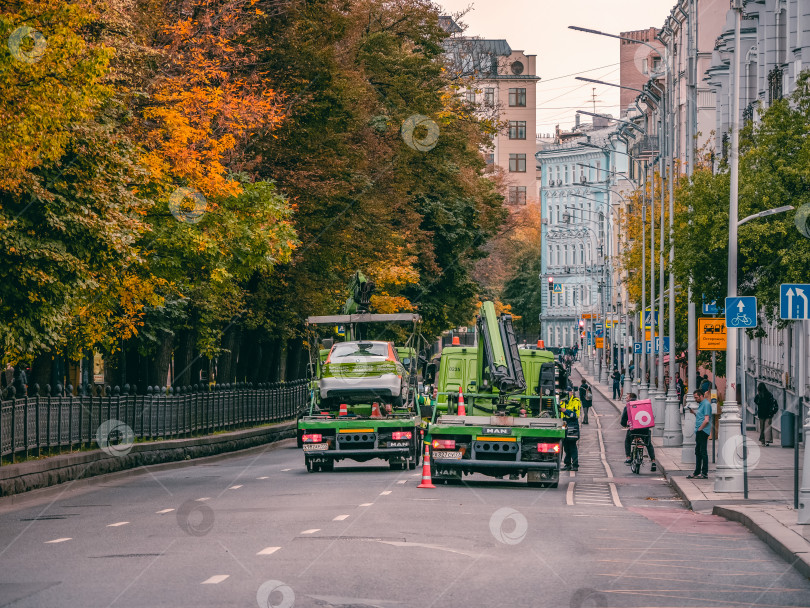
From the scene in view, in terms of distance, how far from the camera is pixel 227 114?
36.9m

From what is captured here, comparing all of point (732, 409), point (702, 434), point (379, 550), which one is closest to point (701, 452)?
point (702, 434)

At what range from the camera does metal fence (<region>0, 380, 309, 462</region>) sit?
2809cm

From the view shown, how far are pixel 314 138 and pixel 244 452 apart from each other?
9.67 metres

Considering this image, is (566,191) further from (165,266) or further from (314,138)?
(165,266)

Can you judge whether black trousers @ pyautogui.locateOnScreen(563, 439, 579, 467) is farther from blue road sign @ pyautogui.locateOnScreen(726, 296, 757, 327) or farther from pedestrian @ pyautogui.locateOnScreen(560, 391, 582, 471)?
blue road sign @ pyautogui.locateOnScreen(726, 296, 757, 327)

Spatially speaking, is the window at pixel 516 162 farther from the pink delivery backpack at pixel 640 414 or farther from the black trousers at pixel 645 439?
the pink delivery backpack at pixel 640 414

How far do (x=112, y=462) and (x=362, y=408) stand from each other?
18.5 feet

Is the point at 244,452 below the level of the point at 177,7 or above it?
below

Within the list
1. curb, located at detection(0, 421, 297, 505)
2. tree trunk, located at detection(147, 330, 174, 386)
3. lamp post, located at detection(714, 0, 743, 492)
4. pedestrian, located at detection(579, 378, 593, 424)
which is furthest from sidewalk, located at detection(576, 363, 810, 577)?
pedestrian, located at detection(579, 378, 593, 424)

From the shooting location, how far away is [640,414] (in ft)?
113

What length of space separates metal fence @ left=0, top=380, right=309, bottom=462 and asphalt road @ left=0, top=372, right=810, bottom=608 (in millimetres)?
1745

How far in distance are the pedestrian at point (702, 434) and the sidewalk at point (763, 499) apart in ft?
0.83

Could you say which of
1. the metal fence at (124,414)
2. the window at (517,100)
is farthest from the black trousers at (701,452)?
the window at (517,100)

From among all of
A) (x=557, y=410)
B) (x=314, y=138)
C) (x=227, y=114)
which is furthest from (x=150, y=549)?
(x=314, y=138)
